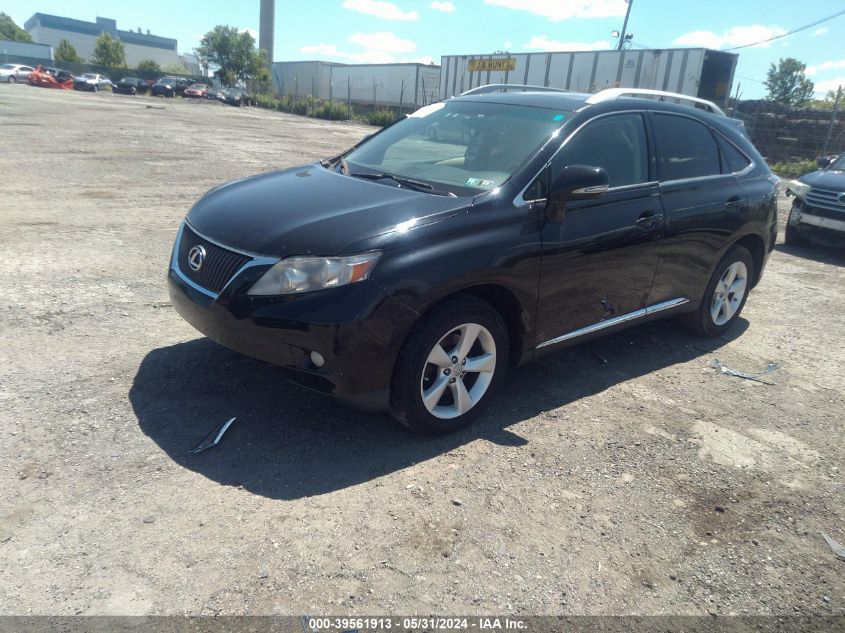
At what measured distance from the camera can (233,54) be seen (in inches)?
3179

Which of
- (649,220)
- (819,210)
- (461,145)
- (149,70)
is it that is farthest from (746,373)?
(149,70)

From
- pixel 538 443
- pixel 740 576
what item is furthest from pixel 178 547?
pixel 740 576

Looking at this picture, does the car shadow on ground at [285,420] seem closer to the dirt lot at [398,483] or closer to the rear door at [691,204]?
the dirt lot at [398,483]

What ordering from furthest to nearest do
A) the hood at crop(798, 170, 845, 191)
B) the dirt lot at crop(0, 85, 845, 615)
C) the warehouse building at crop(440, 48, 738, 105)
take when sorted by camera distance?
the warehouse building at crop(440, 48, 738, 105) < the hood at crop(798, 170, 845, 191) < the dirt lot at crop(0, 85, 845, 615)

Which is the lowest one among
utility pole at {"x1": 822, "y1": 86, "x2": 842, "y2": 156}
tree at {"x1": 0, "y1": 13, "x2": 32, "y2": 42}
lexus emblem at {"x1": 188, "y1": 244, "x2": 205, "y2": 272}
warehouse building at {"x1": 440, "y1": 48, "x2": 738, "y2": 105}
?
lexus emblem at {"x1": 188, "y1": 244, "x2": 205, "y2": 272}

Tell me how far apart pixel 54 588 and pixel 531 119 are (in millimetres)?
3606

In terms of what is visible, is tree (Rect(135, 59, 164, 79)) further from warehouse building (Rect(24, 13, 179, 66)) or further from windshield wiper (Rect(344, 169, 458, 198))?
windshield wiper (Rect(344, 169, 458, 198))

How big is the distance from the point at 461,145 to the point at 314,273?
1759mm

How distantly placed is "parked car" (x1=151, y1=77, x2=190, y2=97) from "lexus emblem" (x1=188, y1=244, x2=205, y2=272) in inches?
2355

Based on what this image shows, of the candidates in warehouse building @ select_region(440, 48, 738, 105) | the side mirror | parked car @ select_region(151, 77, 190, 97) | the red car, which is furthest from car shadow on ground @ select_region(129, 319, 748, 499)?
parked car @ select_region(151, 77, 190, 97)

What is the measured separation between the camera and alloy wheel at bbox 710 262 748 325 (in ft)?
18.0

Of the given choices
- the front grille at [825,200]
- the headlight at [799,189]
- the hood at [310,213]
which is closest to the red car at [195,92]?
the headlight at [799,189]

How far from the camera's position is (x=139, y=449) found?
334cm

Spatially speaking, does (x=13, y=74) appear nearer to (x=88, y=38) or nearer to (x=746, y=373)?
(x=746, y=373)
